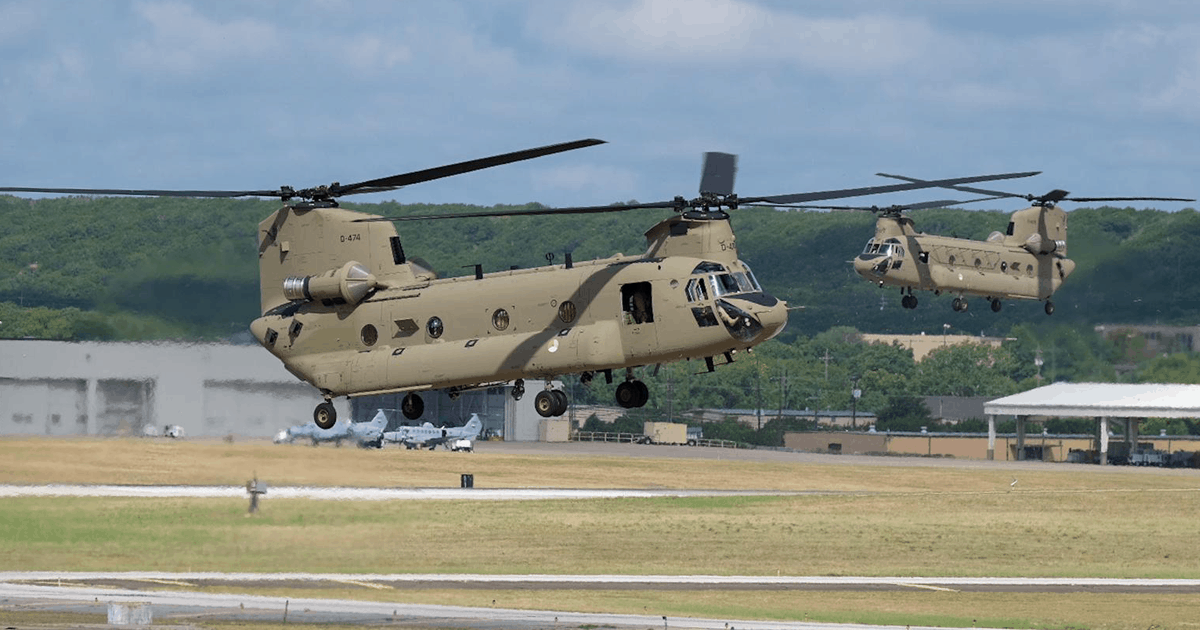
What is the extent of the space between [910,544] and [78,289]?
41179mm

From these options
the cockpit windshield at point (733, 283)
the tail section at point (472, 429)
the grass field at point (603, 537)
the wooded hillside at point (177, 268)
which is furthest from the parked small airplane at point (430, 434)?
the cockpit windshield at point (733, 283)

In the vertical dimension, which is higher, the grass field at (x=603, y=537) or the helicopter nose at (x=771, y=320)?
the helicopter nose at (x=771, y=320)

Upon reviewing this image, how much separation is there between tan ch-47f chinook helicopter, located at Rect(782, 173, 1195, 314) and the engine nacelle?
117 ft

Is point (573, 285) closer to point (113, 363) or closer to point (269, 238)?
point (269, 238)

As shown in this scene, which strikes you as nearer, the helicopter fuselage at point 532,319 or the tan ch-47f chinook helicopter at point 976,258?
the helicopter fuselage at point 532,319

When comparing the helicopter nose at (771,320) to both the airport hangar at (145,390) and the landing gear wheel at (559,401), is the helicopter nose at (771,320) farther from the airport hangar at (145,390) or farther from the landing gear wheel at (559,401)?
the airport hangar at (145,390)

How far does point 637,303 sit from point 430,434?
239ft

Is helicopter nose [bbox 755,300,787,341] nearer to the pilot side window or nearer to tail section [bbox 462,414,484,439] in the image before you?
the pilot side window

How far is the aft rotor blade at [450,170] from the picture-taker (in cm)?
3553

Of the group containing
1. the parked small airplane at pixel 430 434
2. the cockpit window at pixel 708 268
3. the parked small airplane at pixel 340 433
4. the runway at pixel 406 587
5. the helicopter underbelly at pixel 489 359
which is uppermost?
the cockpit window at pixel 708 268

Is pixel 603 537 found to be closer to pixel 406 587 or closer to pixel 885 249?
pixel 406 587

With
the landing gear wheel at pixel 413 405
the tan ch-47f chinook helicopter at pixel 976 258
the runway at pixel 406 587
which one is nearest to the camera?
the landing gear wheel at pixel 413 405

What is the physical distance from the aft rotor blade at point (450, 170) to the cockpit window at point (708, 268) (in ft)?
19.2

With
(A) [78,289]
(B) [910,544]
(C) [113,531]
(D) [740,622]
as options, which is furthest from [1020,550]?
(A) [78,289]
